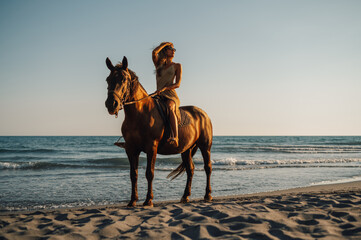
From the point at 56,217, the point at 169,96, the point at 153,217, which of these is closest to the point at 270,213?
the point at 153,217

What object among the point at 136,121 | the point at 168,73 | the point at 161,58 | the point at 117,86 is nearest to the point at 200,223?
the point at 136,121

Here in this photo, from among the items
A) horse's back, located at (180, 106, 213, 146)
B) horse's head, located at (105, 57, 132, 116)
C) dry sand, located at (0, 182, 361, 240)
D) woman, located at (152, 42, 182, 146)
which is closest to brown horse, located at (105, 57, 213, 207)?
horse's head, located at (105, 57, 132, 116)

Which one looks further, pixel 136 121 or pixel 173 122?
pixel 173 122

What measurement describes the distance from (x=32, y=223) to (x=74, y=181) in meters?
6.43

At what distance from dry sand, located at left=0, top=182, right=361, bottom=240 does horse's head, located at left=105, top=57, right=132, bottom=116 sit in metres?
1.50

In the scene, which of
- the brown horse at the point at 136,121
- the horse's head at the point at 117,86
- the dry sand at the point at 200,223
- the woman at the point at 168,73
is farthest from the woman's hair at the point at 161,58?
the dry sand at the point at 200,223

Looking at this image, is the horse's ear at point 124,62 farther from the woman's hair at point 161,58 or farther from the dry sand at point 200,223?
the dry sand at point 200,223

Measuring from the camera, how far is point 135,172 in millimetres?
4824

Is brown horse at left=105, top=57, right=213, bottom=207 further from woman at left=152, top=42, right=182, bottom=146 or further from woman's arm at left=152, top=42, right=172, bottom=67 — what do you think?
woman's arm at left=152, top=42, right=172, bottom=67

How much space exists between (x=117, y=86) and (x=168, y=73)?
1.28 metres

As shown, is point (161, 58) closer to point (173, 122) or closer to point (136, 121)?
point (173, 122)

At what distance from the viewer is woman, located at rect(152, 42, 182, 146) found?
5.08 m

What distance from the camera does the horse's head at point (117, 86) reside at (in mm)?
3977

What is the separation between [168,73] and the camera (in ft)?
16.9
